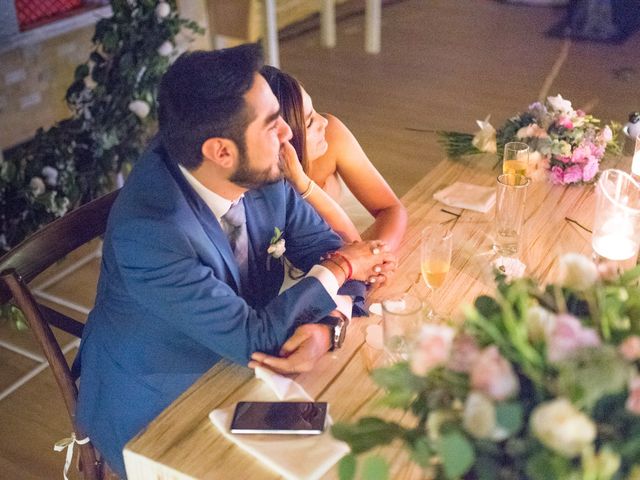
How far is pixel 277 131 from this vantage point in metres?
1.61

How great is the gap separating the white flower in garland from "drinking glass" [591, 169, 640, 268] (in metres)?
1.94

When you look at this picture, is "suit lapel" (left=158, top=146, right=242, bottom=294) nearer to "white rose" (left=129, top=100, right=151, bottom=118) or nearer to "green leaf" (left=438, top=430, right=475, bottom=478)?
"green leaf" (left=438, top=430, right=475, bottom=478)

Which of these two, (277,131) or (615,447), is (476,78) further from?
(615,447)

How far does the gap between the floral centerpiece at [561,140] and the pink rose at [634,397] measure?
1367mm

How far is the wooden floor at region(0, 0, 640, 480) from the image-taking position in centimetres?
443

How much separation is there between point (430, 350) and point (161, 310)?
77cm

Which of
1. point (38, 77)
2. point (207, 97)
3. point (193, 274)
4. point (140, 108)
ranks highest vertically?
point (207, 97)

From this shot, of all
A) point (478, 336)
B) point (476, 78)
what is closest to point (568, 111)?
point (478, 336)

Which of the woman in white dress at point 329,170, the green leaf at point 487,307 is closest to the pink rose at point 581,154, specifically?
the woman in white dress at point 329,170

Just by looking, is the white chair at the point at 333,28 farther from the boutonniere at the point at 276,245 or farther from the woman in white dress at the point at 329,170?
the boutonniere at the point at 276,245

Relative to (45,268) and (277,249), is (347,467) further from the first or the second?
(45,268)

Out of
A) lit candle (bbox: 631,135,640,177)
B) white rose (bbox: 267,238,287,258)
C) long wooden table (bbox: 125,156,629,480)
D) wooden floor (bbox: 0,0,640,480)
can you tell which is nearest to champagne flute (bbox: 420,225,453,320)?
long wooden table (bbox: 125,156,629,480)

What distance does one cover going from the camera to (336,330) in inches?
60.2

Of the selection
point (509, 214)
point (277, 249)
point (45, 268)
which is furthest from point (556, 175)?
point (45, 268)
